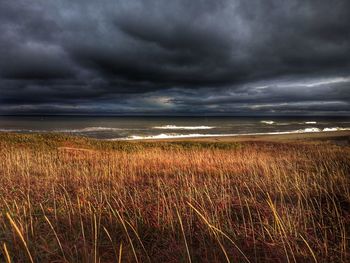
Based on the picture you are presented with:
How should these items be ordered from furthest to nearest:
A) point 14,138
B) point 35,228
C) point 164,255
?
point 14,138 < point 35,228 < point 164,255

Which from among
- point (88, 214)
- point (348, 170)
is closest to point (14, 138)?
point (88, 214)

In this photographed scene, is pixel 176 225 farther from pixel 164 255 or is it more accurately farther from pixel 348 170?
pixel 348 170

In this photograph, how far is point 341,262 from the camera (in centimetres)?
284

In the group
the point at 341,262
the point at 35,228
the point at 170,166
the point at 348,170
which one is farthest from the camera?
the point at 170,166

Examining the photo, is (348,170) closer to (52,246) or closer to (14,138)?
(52,246)

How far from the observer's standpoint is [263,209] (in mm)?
4316

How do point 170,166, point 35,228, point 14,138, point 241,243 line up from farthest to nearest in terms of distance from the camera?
point 14,138 < point 170,166 < point 35,228 < point 241,243

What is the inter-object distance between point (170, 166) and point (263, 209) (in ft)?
16.8

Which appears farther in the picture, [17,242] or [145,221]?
[145,221]

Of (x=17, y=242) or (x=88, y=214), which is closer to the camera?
(x=17, y=242)

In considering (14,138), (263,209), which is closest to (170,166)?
(263,209)

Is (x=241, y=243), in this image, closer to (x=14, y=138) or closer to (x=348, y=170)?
(x=348, y=170)

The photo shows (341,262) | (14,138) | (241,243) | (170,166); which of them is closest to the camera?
(341,262)

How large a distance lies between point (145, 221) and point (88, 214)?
3.25ft
